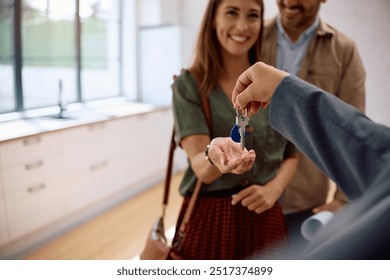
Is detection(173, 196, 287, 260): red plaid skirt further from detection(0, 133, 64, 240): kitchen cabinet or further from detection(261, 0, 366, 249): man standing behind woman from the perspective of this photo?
detection(0, 133, 64, 240): kitchen cabinet

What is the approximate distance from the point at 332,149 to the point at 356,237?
2.2 inches

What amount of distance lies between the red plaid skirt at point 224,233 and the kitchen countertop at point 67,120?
64 cm

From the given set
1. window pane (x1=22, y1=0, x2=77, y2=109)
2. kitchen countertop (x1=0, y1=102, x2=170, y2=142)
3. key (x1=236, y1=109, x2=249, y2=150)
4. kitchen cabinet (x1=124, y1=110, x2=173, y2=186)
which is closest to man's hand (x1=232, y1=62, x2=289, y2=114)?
key (x1=236, y1=109, x2=249, y2=150)

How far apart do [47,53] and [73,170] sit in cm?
60

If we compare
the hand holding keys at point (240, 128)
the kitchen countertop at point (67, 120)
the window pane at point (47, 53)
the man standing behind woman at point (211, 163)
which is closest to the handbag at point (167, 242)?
A: the man standing behind woman at point (211, 163)

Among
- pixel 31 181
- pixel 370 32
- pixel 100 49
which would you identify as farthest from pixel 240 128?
pixel 100 49

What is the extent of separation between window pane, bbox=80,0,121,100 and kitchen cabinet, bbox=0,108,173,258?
0.17 metres

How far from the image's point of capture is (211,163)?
487mm

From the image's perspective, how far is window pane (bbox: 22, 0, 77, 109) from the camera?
1.41 meters

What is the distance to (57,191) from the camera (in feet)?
4.87

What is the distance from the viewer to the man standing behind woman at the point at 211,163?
0.48 metres

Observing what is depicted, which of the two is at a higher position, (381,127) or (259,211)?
(381,127)
